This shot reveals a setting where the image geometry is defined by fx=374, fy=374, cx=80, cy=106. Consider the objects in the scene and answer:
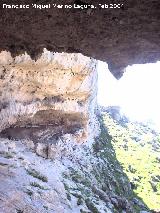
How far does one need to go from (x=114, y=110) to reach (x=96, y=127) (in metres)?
13.9

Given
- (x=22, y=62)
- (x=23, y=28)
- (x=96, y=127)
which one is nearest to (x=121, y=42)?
(x=23, y=28)

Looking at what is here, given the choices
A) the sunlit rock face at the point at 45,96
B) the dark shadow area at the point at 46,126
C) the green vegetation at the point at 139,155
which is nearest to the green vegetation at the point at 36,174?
the sunlit rock face at the point at 45,96

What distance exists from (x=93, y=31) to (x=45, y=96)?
24.8 meters

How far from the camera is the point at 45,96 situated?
31297 millimetres

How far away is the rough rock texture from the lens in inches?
227

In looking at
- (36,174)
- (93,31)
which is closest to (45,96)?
(36,174)

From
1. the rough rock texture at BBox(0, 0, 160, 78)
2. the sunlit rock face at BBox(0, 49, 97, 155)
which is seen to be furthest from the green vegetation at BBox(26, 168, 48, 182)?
the rough rock texture at BBox(0, 0, 160, 78)

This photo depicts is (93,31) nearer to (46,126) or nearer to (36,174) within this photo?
(36,174)

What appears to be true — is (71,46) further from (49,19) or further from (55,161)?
(55,161)

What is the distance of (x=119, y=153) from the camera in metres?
43.2

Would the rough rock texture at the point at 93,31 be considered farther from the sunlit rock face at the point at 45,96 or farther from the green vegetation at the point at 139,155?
the green vegetation at the point at 139,155

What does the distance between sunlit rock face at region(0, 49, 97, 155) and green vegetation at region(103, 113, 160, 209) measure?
788cm

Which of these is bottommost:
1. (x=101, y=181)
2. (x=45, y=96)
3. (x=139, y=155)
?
(x=139, y=155)

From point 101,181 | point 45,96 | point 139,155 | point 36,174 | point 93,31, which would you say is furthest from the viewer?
point 139,155
